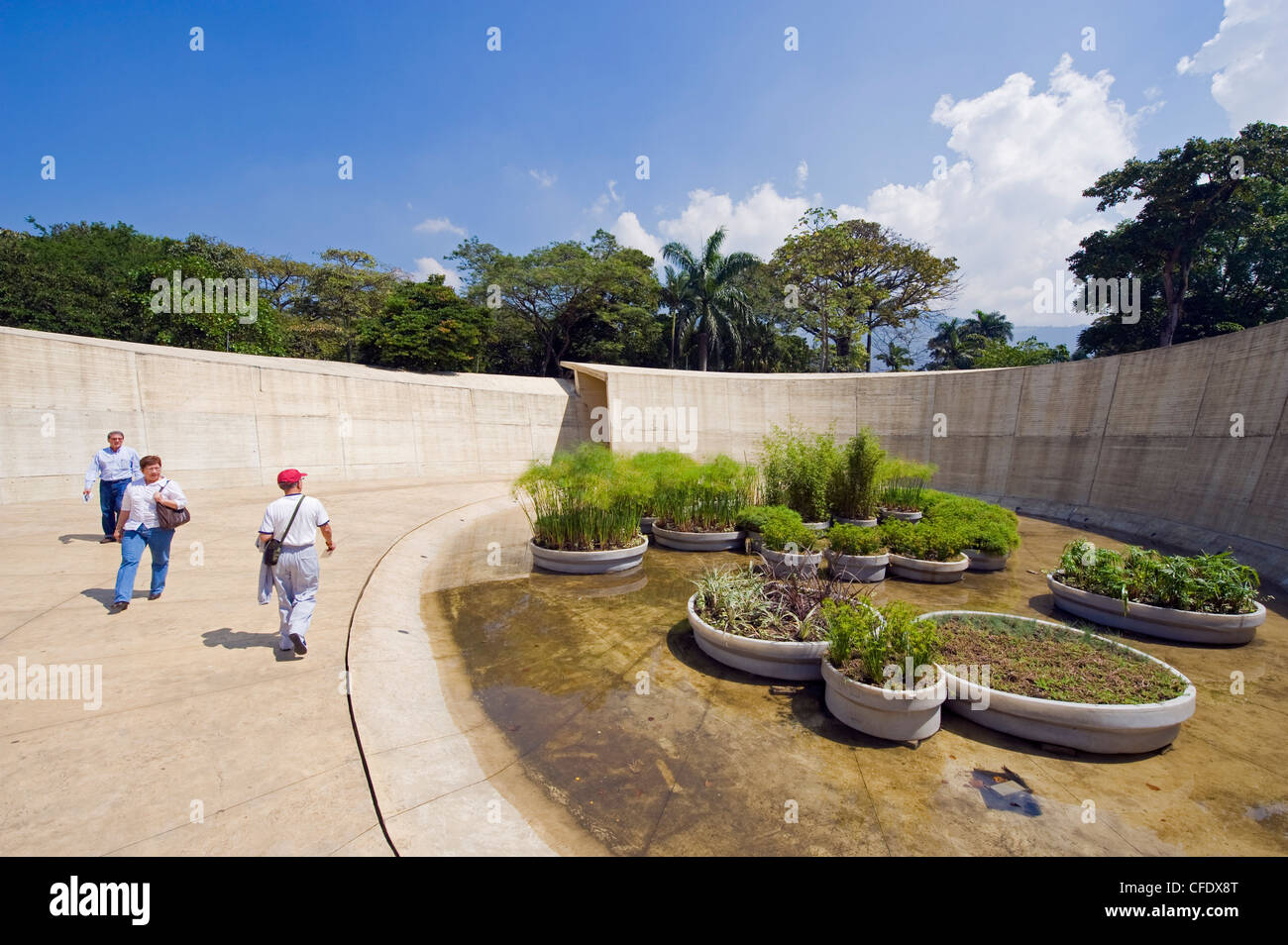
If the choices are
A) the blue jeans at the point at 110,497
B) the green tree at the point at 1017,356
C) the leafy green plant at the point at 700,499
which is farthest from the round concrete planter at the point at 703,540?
the green tree at the point at 1017,356

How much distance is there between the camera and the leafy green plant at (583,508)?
683 cm

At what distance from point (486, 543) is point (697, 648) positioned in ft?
14.8

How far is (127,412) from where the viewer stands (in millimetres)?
9539

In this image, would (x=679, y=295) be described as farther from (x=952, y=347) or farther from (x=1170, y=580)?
(x=952, y=347)

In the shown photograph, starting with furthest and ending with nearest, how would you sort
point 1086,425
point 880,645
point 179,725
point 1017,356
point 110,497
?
point 1017,356
point 1086,425
point 110,497
point 880,645
point 179,725

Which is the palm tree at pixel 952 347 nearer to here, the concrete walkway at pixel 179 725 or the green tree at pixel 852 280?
the green tree at pixel 852 280

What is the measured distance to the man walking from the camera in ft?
12.1

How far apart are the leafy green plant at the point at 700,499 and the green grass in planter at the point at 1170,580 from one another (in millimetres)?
4196

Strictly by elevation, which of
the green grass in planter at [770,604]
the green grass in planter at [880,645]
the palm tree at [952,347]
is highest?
the palm tree at [952,347]

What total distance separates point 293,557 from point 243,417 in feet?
31.3

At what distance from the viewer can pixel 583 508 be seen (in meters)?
6.86

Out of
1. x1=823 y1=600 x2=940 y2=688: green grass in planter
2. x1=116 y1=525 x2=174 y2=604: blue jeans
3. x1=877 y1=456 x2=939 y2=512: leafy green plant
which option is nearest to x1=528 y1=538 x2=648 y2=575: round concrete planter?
x1=823 y1=600 x2=940 y2=688: green grass in planter

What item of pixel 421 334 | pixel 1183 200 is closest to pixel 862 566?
pixel 421 334
